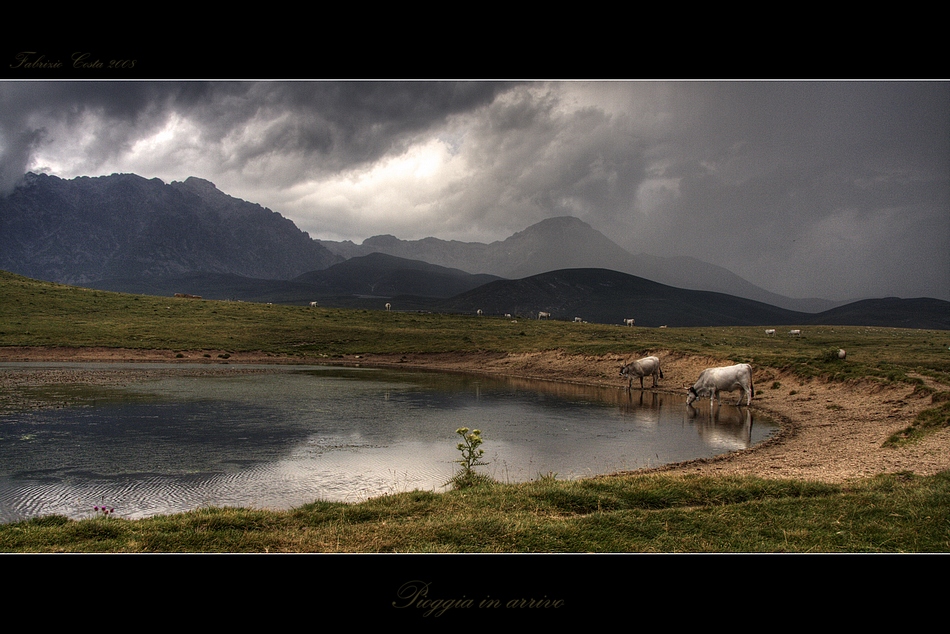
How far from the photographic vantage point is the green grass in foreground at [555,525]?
764cm

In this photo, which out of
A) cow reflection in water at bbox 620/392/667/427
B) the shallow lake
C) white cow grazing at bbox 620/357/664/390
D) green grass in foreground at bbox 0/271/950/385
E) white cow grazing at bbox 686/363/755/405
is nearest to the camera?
the shallow lake

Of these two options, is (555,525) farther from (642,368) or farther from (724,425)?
(642,368)

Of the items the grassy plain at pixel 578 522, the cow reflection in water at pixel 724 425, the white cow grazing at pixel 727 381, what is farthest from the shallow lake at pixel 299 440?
the grassy plain at pixel 578 522

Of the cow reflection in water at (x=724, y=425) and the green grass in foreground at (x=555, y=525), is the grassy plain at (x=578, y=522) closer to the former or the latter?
the green grass in foreground at (x=555, y=525)

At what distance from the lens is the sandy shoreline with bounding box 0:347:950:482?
1541cm

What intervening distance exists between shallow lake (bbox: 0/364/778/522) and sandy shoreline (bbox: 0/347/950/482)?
Answer: 77.5 inches

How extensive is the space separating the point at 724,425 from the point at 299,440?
19.8m

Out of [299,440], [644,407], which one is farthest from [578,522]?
[644,407]

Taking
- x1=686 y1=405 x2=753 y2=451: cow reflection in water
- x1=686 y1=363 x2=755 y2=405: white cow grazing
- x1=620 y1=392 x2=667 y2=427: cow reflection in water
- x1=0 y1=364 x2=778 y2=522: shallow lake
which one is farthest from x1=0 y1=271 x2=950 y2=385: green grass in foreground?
x1=0 y1=364 x2=778 y2=522: shallow lake

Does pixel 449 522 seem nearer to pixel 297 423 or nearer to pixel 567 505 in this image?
pixel 567 505

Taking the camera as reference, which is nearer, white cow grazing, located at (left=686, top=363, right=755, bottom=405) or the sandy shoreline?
the sandy shoreline

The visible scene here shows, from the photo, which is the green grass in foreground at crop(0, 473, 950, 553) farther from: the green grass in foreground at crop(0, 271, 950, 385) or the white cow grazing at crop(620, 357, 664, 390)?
the green grass in foreground at crop(0, 271, 950, 385)

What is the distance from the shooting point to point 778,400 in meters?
33.0
